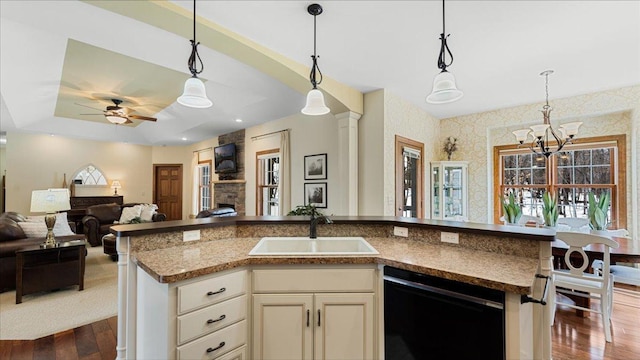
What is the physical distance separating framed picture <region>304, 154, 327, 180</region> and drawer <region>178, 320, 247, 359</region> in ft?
10.5

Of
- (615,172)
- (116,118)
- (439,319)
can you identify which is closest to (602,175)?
(615,172)

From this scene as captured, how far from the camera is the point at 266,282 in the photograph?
166 centimetres

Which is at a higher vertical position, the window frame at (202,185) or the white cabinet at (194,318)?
the window frame at (202,185)

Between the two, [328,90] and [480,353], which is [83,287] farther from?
[480,353]

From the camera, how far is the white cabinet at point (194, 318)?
138 centimetres

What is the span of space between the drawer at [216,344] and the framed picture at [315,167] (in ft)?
10.5

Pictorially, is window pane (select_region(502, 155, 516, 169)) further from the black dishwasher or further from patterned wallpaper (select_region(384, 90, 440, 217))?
the black dishwasher

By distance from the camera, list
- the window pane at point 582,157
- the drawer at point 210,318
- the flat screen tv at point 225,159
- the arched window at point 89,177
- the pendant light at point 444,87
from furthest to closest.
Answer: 1. the arched window at point 89,177
2. the flat screen tv at point 225,159
3. the window pane at point 582,157
4. the pendant light at point 444,87
5. the drawer at point 210,318

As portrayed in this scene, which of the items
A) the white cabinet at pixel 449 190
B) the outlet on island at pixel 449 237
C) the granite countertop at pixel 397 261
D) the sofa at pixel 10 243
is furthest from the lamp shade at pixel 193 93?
the white cabinet at pixel 449 190

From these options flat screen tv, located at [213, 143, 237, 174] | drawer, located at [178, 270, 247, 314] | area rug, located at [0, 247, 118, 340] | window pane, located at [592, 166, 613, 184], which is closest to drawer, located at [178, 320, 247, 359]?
drawer, located at [178, 270, 247, 314]

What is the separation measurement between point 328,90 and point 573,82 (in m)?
3.25

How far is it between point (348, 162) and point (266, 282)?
247 cm

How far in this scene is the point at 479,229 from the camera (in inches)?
72.6

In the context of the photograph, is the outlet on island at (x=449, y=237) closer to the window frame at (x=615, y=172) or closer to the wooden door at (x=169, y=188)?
the window frame at (x=615, y=172)
